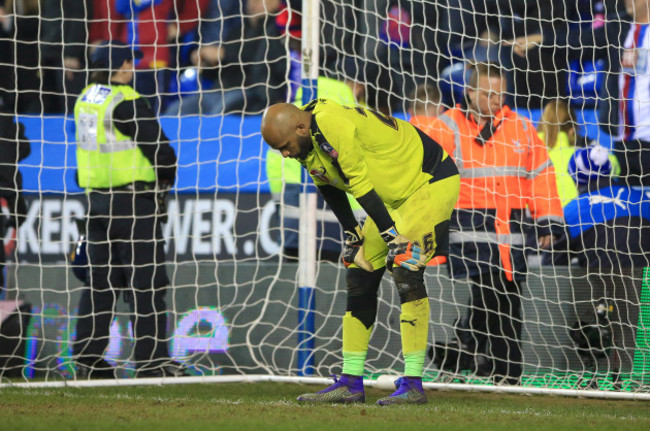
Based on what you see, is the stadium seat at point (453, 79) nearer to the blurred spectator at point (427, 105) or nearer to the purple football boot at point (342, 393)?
the blurred spectator at point (427, 105)

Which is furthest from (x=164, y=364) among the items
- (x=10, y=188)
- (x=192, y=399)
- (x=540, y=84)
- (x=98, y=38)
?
(x=98, y=38)

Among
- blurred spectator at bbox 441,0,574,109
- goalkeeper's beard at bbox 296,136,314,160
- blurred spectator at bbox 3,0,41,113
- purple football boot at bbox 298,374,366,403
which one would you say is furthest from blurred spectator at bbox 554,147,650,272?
blurred spectator at bbox 3,0,41,113

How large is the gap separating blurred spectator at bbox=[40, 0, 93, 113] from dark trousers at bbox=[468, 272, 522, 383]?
4.21 meters

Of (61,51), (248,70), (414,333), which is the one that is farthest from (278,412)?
(61,51)

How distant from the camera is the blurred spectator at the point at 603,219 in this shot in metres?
6.19

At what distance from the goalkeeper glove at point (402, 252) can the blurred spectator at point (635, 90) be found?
2523mm

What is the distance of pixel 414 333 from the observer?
4387mm

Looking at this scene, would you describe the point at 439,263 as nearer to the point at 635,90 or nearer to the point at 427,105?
the point at 427,105

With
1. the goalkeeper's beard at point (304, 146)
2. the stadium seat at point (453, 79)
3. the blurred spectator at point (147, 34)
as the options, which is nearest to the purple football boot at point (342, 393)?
the goalkeeper's beard at point (304, 146)

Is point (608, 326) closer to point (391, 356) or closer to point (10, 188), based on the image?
point (391, 356)

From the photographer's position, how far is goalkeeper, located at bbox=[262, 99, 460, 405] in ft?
13.6

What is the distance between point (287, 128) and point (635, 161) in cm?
321

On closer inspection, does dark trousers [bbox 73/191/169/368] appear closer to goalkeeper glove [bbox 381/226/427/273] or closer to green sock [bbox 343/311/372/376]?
green sock [bbox 343/311/372/376]

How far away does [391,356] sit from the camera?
615 centimetres
